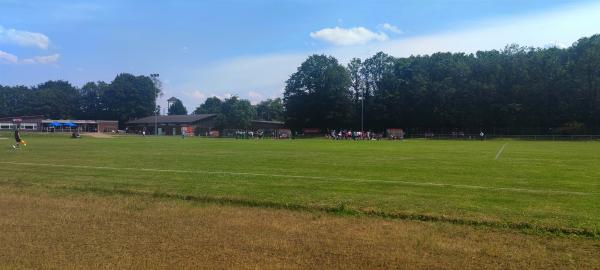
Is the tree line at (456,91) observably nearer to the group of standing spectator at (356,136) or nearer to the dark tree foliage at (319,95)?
the dark tree foliage at (319,95)

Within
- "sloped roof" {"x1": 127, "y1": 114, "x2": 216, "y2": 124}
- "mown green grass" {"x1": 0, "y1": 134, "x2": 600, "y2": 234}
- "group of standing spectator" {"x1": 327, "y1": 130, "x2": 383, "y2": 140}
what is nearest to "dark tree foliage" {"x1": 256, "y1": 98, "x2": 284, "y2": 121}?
"sloped roof" {"x1": 127, "y1": 114, "x2": 216, "y2": 124}

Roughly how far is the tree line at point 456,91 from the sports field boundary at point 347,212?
85025 millimetres

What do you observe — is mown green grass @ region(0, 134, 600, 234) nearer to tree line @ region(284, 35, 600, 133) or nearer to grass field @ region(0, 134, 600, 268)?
grass field @ region(0, 134, 600, 268)

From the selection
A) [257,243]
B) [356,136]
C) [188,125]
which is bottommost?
[257,243]

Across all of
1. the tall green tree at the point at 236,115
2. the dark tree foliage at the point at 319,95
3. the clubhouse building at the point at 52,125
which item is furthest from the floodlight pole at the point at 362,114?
the clubhouse building at the point at 52,125

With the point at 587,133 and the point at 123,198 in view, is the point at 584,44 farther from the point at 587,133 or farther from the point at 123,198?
the point at 123,198

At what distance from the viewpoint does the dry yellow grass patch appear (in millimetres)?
6371

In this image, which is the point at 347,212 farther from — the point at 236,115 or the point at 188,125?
the point at 188,125

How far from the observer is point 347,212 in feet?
32.2

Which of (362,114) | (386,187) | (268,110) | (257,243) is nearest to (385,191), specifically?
(386,187)

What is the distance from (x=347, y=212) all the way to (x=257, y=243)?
2941 millimetres

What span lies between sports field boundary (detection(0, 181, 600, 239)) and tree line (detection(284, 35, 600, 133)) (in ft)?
279

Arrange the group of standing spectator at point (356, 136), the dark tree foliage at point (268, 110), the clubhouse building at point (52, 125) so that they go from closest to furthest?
the group of standing spectator at point (356, 136), the clubhouse building at point (52, 125), the dark tree foliage at point (268, 110)

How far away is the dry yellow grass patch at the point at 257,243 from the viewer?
6.37 m
